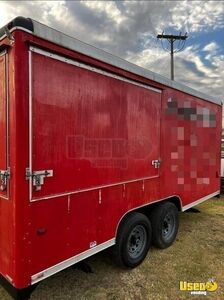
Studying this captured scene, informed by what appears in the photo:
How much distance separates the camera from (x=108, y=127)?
10.9ft

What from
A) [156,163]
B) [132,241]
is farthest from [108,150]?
[132,241]

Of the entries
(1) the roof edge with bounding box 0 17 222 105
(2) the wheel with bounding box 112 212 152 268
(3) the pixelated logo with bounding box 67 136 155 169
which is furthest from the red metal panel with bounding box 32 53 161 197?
(2) the wheel with bounding box 112 212 152 268

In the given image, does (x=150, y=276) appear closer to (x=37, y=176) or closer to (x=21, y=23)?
(x=37, y=176)

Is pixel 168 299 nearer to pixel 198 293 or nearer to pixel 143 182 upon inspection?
pixel 198 293

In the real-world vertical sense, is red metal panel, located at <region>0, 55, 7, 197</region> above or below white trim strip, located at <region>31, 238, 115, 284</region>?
above

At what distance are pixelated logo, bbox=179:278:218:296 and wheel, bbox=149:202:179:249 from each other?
0.94m

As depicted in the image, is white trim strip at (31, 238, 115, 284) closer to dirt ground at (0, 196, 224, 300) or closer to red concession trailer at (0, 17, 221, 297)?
red concession trailer at (0, 17, 221, 297)

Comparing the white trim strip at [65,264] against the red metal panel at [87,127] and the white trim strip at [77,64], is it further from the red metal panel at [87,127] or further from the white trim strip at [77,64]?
the white trim strip at [77,64]

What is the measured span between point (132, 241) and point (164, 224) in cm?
101

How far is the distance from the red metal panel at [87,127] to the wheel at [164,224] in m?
0.84

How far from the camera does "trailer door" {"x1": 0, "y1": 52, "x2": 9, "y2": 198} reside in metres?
2.44

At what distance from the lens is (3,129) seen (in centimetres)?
250

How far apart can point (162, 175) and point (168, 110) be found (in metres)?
1.15

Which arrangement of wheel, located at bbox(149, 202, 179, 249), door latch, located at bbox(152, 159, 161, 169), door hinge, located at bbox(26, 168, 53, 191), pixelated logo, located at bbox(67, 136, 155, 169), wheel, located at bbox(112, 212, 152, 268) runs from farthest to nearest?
1. wheel, located at bbox(149, 202, 179, 249)
2. door latch, located at bbox(152, 159, 161, 169)
3. wheel, located at bbox(112, 212, 152, 268)
4. pixelated logo, located at bbox(67, 136, 155, 169)
5. door hinge, located at bbox(26, 168, 53, 191)
